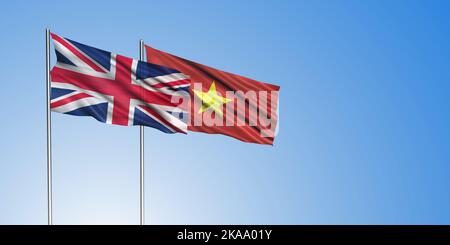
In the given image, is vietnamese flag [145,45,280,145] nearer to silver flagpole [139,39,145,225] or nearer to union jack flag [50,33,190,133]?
silver flagpole [139,39,145,225]

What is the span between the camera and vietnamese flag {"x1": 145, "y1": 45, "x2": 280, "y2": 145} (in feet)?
51.0

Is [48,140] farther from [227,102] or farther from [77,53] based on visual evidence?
[227,102]

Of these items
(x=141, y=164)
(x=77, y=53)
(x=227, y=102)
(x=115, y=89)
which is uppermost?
(x=77, y=53)

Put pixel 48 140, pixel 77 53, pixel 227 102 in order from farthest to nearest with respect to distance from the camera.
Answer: pixel 227 102, pixel 77 53, pixel 48 140

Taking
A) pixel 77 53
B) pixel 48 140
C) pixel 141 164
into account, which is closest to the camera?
pixel 48 140

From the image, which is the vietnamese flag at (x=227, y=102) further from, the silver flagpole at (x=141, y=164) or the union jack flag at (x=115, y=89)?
the union jack flag at (x=115, y=89)

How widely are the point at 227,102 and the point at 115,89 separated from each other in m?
3.95

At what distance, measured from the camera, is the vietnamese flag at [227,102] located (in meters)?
15.5

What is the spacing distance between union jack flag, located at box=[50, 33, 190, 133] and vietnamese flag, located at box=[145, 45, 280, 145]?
0.46 meters

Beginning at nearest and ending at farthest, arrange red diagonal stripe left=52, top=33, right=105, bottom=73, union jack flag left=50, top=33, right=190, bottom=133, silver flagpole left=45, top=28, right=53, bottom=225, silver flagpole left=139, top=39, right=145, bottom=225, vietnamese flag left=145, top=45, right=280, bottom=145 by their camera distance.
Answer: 1. silver flagpole left=45, top=28, right=53, bottom=225
2. red diagonal stripe left=52, top=33, right=105, bottom=73
3. union jack flag left=50, top=33, right=190, bottom=133
4. silver flagpole left=139, top=39, right=145, bottom=225
5. vietnamese flag left=145, top=45, right=280, bottom=145

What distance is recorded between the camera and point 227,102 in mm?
16609

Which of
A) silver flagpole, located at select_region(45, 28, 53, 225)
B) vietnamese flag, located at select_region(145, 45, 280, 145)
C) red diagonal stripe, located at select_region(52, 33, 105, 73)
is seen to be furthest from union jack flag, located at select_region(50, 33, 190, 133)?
vietnamese flag, located at select_region(145, 45, 280, 145)

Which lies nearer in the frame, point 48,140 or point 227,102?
point 48,140

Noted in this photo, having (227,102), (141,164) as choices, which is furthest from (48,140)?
(227,102)
